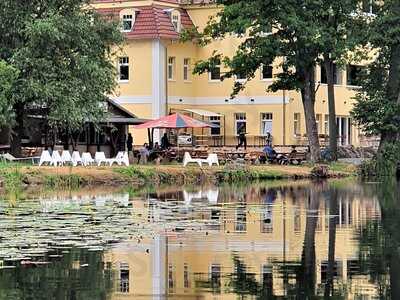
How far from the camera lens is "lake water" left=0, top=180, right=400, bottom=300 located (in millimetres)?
15445

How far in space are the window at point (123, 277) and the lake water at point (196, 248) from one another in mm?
16

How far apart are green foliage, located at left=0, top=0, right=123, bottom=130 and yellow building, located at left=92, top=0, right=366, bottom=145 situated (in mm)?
23098

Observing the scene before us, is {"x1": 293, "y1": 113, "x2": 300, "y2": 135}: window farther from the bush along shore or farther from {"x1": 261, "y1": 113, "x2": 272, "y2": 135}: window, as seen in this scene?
the bush along shore

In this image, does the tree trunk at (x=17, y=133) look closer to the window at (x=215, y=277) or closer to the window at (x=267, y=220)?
the window at (x=267, y=220)

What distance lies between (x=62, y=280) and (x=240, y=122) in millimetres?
60730

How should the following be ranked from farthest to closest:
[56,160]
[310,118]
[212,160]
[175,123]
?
1. [175,123]
2. [310,118]
3. [212,160]
4. [56,160]

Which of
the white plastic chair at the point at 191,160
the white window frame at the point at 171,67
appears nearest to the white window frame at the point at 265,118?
the white window frame at the point at 171,67

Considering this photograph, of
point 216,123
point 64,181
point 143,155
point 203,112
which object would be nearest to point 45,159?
point 64,181

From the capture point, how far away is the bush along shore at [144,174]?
136 feet

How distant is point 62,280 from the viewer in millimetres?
16109

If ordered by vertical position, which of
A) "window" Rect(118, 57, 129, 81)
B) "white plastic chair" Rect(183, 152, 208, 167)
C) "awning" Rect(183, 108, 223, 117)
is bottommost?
"white plastic chair" Rect(183, 152, 208, 167)

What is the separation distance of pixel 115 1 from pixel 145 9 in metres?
2.22

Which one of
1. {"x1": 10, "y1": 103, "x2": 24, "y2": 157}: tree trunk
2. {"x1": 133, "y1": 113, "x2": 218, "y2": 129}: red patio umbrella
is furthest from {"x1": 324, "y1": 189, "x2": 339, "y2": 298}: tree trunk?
{"x1": 133, "y1": 113, "x2": 218, "y2": 129}: red patio umbrella

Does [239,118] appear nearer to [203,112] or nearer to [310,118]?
[203,112]
